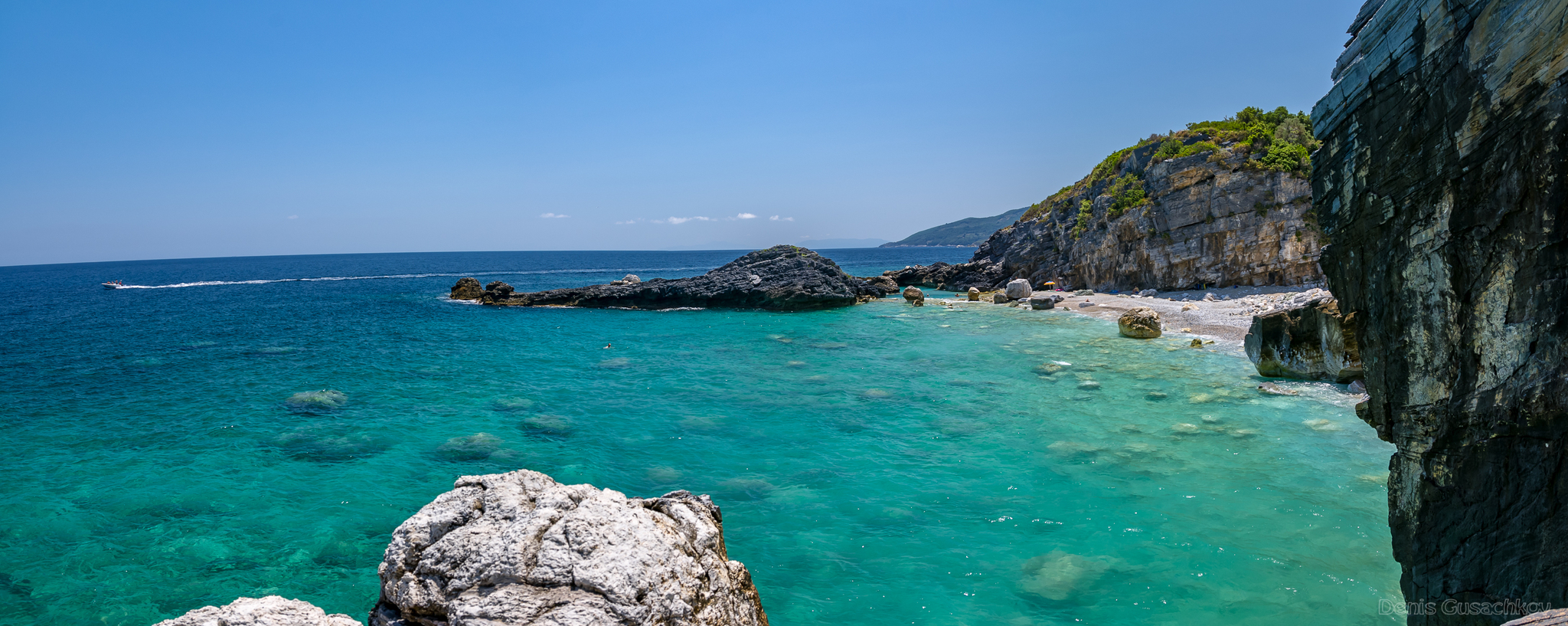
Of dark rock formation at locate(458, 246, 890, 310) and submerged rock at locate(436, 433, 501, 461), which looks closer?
submerged rock at locate(436, 433, 501, 461)

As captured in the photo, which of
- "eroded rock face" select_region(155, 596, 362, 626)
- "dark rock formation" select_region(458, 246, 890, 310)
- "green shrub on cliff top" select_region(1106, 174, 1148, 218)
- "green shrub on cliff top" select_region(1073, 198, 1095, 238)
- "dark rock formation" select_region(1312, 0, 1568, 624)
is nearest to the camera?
"eroded rock face" select_region(155, 596, 362, 626)

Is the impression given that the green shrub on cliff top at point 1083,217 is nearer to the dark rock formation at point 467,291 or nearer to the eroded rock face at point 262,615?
the dark rock formation at point 467,291

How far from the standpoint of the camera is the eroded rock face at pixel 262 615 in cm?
442

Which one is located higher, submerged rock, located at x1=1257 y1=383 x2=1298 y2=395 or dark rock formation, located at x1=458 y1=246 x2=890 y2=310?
dark rock formation, located at x1=458 y1=246 x2=890 y2=310

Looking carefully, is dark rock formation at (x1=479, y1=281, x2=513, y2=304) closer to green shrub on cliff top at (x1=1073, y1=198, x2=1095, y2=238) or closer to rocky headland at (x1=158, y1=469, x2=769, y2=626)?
green shrub on cliff top at (x1=1073, y1=198, x2=1095, y2=238)

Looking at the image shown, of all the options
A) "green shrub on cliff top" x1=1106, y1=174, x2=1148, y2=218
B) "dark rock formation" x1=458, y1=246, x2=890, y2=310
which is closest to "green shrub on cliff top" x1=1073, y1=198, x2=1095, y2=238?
"green shrub on cliff top" x1=1106, y1=174, x2=1148, y2=218

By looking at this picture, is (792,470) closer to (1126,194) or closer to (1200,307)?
(1200,307)

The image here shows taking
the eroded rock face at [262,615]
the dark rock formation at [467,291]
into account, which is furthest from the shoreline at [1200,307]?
the dark rock formation at [467,291]

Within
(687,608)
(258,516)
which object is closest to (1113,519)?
(687,608)

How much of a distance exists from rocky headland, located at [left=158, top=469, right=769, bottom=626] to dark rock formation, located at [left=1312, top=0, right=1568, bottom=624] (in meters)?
6.50

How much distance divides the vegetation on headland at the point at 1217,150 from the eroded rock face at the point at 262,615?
42.6 meters

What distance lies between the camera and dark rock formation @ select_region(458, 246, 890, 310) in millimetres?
49531

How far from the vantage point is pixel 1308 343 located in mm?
19875

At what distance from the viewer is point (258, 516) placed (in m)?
12.9
